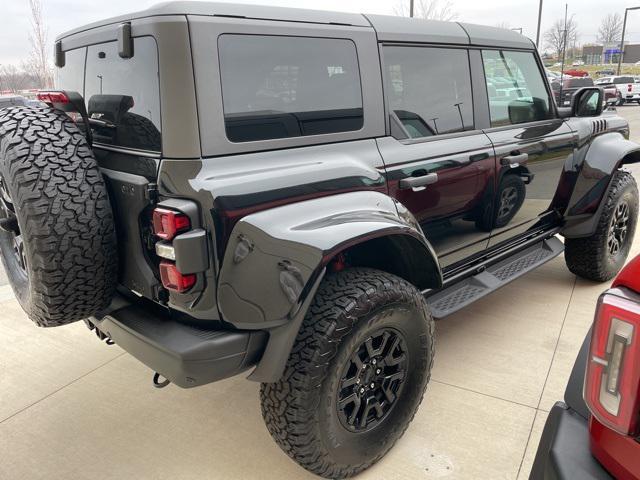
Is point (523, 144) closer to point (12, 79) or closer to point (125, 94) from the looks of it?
point (125, 94)

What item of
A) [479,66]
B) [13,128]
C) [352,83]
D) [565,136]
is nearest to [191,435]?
[13,128]

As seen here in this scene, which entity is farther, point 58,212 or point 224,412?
point 224,412

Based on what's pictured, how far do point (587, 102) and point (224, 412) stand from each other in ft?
10.8

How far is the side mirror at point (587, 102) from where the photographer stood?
371 centimetres

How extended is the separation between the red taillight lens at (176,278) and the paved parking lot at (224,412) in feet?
3.34

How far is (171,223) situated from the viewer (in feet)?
5.73

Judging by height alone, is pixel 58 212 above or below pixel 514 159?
above

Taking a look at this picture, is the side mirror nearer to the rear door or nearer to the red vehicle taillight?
the rear door

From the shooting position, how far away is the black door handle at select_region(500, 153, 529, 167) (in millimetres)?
3078

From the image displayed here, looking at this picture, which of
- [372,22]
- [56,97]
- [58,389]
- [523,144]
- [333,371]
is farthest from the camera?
[523,144]

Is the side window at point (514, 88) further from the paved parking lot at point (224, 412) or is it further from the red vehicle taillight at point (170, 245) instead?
the red vehicle taillight at point (170, 245)

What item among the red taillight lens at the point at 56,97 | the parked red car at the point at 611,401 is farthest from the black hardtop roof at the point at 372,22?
the parked red car at the point at 611,401

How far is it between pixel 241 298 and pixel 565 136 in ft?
9.32

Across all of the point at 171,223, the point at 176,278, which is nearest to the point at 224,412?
the point at 176,278
